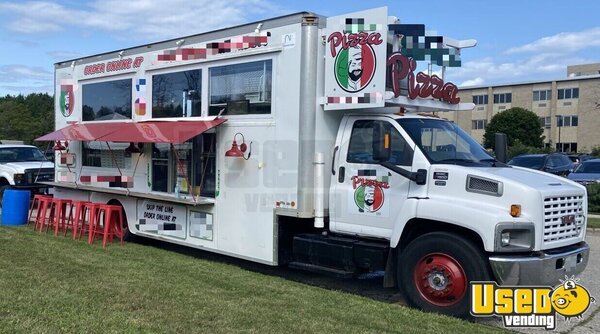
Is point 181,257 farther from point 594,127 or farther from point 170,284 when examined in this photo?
point 594,127

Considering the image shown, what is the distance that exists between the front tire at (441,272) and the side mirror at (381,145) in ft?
3.29

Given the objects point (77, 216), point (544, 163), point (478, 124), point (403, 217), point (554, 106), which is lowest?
point (77, 216)

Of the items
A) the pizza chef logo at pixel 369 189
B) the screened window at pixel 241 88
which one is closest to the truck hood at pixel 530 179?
the pizza chef logo at pixel 369 189

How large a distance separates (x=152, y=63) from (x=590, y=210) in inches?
526

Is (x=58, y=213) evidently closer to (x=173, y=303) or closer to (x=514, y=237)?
(x=173, y=303)

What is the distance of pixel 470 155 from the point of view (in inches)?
268

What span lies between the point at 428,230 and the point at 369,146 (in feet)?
4.11

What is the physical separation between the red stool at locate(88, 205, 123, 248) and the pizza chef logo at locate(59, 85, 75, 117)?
2529 millimetres

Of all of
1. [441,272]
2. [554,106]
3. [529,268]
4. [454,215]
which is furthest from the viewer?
[554,106]

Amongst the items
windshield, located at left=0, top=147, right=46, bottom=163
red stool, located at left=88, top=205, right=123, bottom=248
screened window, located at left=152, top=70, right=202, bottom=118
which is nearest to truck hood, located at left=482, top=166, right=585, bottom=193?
screened window, located at left=152, top=70, right=202, bottom=118

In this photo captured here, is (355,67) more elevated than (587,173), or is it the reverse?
(355,67)

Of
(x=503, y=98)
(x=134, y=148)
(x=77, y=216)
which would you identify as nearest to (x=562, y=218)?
(x=134, y=148)

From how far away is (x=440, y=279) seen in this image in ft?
19.7

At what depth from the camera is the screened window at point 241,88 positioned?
7.62 metres
